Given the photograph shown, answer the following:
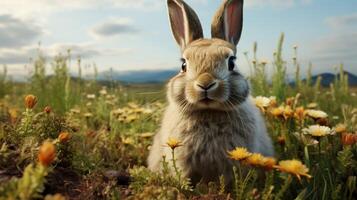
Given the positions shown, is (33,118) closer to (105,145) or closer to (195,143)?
(195,143)

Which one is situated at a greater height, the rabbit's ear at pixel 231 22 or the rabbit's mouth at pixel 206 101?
the rabbit's ear at pixel 231 22

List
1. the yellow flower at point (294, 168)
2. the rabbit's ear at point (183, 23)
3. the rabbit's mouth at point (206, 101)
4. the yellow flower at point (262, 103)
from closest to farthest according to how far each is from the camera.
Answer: the yellow flower at point (294, 168) → the rabbit's mouth at point (206, 101) → the rabbit's ear at point (183, 23) → the yellow flower at point (262, 103)

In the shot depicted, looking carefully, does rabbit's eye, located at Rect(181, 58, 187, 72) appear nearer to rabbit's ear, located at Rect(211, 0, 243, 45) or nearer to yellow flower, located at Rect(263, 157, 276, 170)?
rabbit's ear, located at Rect(211, 0, 243, 45)

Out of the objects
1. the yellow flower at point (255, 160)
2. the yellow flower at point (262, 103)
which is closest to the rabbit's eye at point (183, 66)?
the yellow flower at point (262, 103)

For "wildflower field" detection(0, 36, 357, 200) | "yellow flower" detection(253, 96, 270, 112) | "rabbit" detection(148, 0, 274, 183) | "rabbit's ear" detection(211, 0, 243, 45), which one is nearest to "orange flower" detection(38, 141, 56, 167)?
"wildflower field" detection(0, 36, 357, 200)

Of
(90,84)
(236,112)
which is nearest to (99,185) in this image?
(236,112)

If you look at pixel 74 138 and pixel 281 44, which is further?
pixel 281 44

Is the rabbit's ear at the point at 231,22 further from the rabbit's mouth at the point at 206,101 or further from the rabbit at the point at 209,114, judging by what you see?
the rabbit's mouth at the point at 206,101

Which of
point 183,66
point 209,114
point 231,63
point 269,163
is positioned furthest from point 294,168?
point 183,66
